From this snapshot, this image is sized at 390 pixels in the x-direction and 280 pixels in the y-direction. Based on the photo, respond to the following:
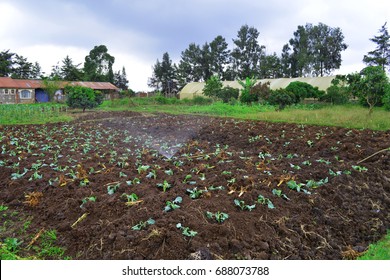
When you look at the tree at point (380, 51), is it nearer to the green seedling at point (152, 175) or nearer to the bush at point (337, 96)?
the bush at point (337, 96)

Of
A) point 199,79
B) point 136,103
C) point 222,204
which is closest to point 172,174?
point 222,204

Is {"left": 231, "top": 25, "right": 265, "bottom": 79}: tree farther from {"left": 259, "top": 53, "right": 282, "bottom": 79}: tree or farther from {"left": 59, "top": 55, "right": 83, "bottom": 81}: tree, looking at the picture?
{"left": 59, "top": 55, "right": 83, "bottom": 81}: tree

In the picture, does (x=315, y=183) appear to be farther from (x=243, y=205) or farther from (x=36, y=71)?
(x=36, y=71)

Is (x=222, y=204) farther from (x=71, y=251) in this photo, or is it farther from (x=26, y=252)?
(x=26, y=252)

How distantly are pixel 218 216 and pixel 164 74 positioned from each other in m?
41.1

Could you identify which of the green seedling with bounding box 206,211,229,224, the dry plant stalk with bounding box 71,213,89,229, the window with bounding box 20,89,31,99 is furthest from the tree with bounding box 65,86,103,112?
the green seedling with bounding box 206,211,229,224

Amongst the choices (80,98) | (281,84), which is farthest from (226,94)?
(80,98)

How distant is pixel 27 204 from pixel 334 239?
363 cm

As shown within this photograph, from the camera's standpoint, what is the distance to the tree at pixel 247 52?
37.6 meters

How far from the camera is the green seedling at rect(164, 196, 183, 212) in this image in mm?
3314

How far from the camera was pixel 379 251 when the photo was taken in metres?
3.08

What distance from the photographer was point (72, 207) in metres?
3.68

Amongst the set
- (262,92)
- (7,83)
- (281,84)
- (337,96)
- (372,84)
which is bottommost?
(337,96)

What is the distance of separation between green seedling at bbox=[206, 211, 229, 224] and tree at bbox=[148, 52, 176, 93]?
39388 millimetres
